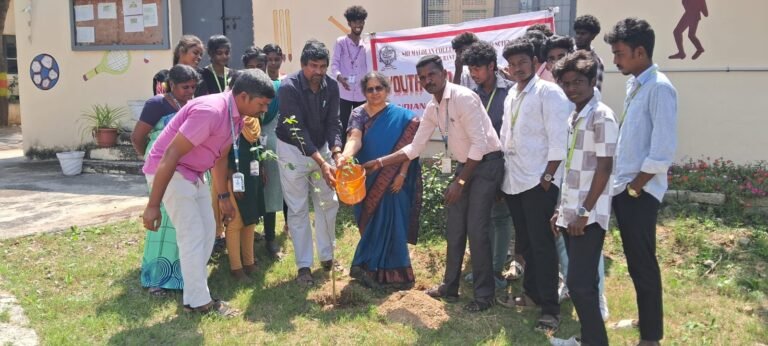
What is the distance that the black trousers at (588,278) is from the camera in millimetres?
3164

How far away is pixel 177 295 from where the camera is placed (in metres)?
4.42

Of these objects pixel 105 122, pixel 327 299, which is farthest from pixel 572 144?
pixel 105 122

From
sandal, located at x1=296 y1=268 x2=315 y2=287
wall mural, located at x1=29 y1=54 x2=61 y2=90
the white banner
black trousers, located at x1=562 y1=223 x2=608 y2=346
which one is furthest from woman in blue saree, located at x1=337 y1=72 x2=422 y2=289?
wall mural, located at x1=29 y1=54 x2=61 y2=90

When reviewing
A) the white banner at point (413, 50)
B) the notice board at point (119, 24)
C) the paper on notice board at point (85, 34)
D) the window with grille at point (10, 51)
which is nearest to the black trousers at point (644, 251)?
the white banner at point (413, 50)

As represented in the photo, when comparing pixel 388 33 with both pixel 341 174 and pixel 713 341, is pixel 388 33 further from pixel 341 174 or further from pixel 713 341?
pixel 713 341

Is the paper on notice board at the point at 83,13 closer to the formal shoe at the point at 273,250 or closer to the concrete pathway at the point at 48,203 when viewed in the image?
the concrete pathway at the point at 48,203

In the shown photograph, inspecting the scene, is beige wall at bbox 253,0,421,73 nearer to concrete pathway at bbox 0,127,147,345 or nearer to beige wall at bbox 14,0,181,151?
beige wall at bbox 14,0,181,151

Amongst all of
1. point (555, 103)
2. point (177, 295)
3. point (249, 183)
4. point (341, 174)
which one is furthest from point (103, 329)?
point (555, 103)

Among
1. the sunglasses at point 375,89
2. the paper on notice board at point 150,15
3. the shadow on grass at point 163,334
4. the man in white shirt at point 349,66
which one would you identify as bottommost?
the shadow on grass at point 163,334

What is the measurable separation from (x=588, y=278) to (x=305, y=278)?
86.6 inches

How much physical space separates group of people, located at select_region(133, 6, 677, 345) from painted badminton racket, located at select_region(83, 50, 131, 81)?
500 centimetres

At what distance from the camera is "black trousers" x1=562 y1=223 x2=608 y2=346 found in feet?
10.4

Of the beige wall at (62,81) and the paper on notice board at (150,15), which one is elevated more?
the paper on notice board at (150,15)

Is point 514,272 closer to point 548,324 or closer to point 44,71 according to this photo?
point 548,324
